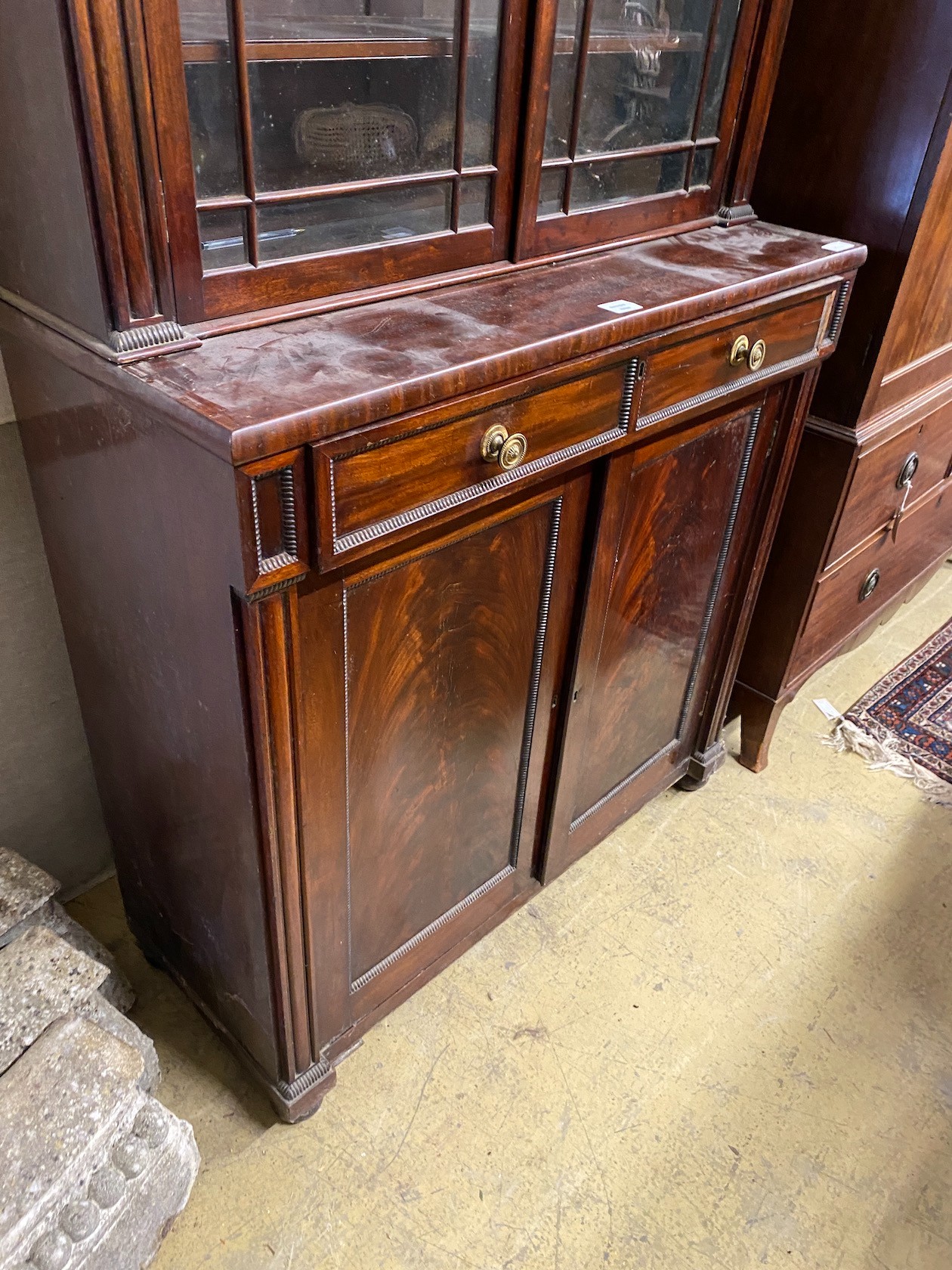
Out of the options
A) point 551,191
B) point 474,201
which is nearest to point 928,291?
point 551,191

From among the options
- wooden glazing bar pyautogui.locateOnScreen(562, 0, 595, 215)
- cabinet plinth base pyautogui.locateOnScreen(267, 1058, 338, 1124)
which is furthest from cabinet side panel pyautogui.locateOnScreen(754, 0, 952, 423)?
cabinet plinth base pyautogui.locateOnScreen(267, 1058, 338, 1124)

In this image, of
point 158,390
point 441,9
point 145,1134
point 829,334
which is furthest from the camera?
point 829,334

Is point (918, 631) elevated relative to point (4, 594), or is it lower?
lower

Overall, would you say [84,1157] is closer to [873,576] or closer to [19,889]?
[19,889]

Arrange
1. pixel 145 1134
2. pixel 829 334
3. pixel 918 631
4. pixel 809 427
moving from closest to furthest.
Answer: pixel 145 1134 → pixel 829 334 → pixel 809 427 → pixel 918 631

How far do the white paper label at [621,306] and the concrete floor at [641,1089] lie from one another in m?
0.98

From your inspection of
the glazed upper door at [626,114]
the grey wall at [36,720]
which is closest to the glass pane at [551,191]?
the glazed upper door at [626,114]

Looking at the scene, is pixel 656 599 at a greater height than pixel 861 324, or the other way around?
pixel 861 324

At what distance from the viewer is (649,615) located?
4.42 feet

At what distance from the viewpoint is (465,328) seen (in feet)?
2.92

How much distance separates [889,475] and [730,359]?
2.26 ft

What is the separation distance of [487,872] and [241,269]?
89 cm

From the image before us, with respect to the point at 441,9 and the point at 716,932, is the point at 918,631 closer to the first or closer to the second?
the point at 716,932

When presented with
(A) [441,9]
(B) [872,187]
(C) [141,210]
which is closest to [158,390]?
(C) [141,210]
